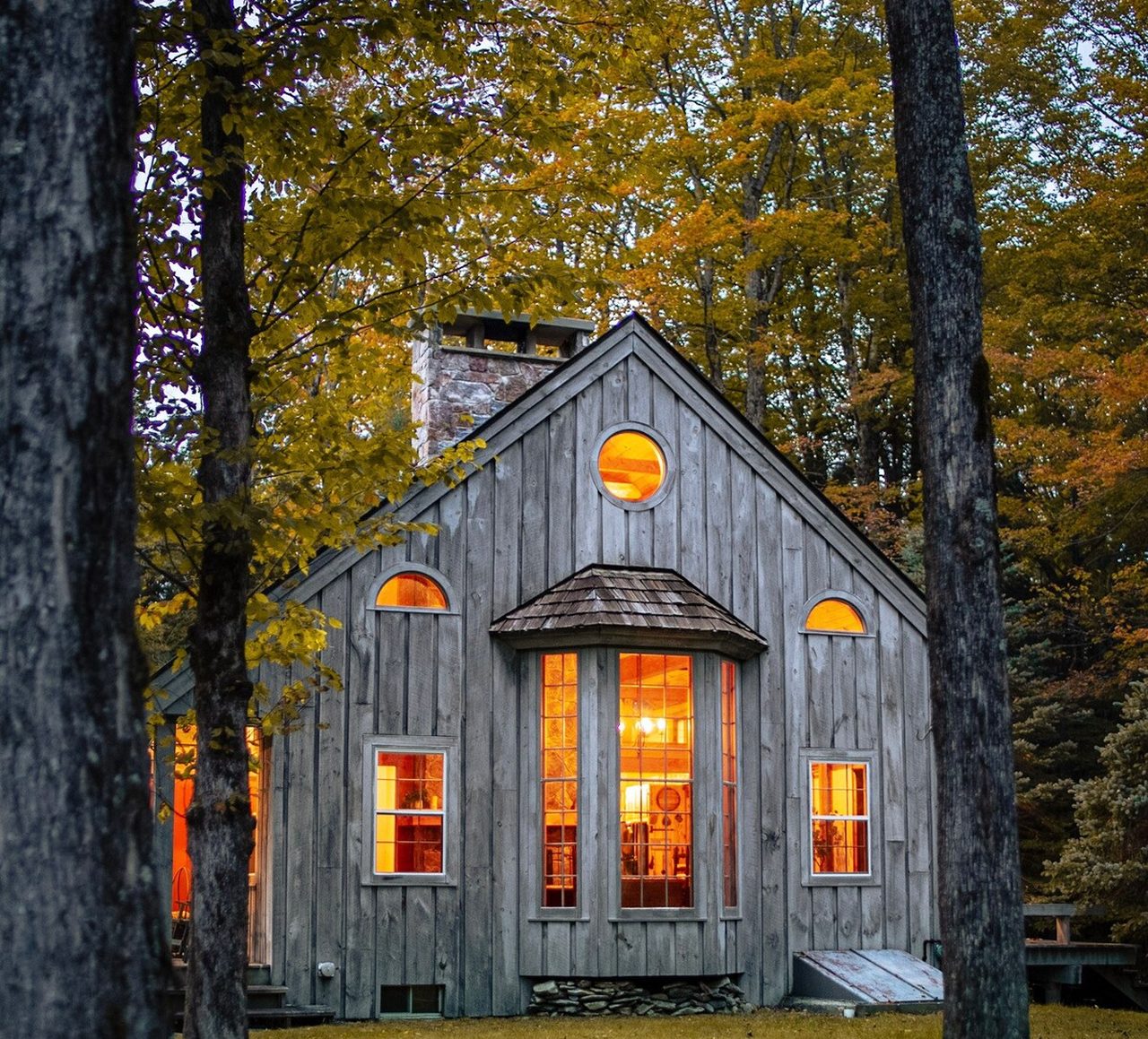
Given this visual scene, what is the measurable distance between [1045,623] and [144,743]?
22.0m

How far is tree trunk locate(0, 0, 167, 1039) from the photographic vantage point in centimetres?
354

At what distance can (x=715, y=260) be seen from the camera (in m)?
25.6

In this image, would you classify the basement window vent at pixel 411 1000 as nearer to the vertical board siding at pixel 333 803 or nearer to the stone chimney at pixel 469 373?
the vertical board siding at pixel 333 803

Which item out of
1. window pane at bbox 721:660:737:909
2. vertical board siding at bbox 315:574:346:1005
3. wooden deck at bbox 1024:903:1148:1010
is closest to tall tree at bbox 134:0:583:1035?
vertical board siding at bbox 315:574:346:1005

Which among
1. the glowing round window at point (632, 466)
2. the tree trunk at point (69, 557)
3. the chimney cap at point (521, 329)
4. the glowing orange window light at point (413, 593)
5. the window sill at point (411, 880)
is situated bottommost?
the window sill at point (411, 880)

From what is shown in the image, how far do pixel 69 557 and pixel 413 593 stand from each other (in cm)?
1090

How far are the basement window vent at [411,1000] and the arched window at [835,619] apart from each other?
5.28 metres

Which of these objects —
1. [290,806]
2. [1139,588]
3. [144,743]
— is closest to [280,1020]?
[290,806]

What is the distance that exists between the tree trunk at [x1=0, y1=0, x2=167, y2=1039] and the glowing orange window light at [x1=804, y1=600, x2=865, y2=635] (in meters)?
12.7

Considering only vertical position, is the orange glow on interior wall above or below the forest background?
below

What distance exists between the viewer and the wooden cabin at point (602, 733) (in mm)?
13977

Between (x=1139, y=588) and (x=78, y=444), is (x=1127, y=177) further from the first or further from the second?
(x=78, y=444)

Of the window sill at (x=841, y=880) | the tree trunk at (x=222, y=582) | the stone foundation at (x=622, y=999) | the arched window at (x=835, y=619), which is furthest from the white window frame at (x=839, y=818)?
the tree trunk at (x=222, y=582)

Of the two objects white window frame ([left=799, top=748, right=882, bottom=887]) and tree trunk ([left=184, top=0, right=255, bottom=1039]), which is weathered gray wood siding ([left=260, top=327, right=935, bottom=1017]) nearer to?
white window frame ([left=799, top=748, right=882, bottom=887])
